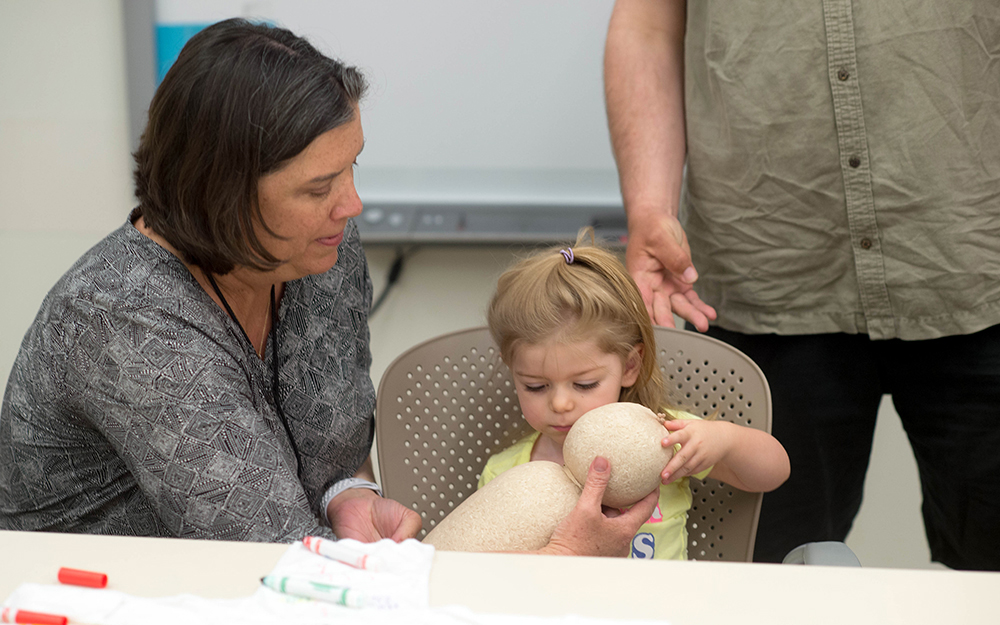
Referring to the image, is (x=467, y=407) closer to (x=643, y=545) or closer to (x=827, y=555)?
(x=643, y=545)

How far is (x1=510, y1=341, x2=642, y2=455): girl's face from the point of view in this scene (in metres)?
1.09

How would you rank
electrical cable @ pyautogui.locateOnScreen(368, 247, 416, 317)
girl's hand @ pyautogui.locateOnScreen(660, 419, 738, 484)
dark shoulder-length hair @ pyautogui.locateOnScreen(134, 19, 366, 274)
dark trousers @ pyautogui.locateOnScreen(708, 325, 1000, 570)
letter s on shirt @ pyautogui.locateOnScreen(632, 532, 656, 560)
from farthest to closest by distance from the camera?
electrical cable @ pyautogui.locateOnScreen(368, 247, 416, 317) → dark trousers @ pyautogui.locateOnScreen(708, 325, 1000, 570) → letter s on shirt @ pyautogui.locateOnScreen(632, 532, 656, 560) → girl's hand @ pyautogui.locateOnScreen(660, 419, 738, 484) → dark shoulder-length hair @ pyautogui.locateOnScreen(134, 19, 366, 274)

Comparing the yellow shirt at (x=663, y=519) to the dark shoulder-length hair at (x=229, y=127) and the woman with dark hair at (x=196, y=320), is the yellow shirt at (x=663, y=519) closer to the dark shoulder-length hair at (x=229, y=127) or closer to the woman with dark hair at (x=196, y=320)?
the woman with dark hair at (x=196, y=320)

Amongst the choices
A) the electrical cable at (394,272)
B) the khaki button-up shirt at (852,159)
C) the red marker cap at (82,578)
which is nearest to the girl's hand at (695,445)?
the khaki button-up shirt at (852,159)

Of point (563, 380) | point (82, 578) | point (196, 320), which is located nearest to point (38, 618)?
point (82, 578)

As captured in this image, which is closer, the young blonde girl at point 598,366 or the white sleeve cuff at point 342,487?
the young blonde girl at point 598,366

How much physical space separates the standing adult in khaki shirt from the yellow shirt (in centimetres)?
26

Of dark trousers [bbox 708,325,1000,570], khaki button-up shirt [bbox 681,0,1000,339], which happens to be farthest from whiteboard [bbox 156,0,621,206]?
dark trousers [bbox 708,325,1000,570]

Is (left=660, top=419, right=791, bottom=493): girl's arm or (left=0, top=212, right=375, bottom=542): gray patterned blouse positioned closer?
(left=0, top=212, right=375, bottom=542): gray patterned blouse

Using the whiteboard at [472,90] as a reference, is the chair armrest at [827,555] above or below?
below

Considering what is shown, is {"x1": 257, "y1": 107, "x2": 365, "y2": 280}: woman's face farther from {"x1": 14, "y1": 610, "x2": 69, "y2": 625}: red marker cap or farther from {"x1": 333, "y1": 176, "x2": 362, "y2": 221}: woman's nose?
{"x1": 14, "y1": 610, "x2": 69, "y2": 625}: red marker cap

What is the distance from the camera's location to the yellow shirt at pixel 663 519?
1.11 metres

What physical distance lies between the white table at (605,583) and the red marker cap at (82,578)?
12 millimetres

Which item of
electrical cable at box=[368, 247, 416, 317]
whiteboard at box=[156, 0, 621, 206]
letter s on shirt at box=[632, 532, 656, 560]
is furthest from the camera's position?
electrical cable at box=[368, 247, 416, 317]
